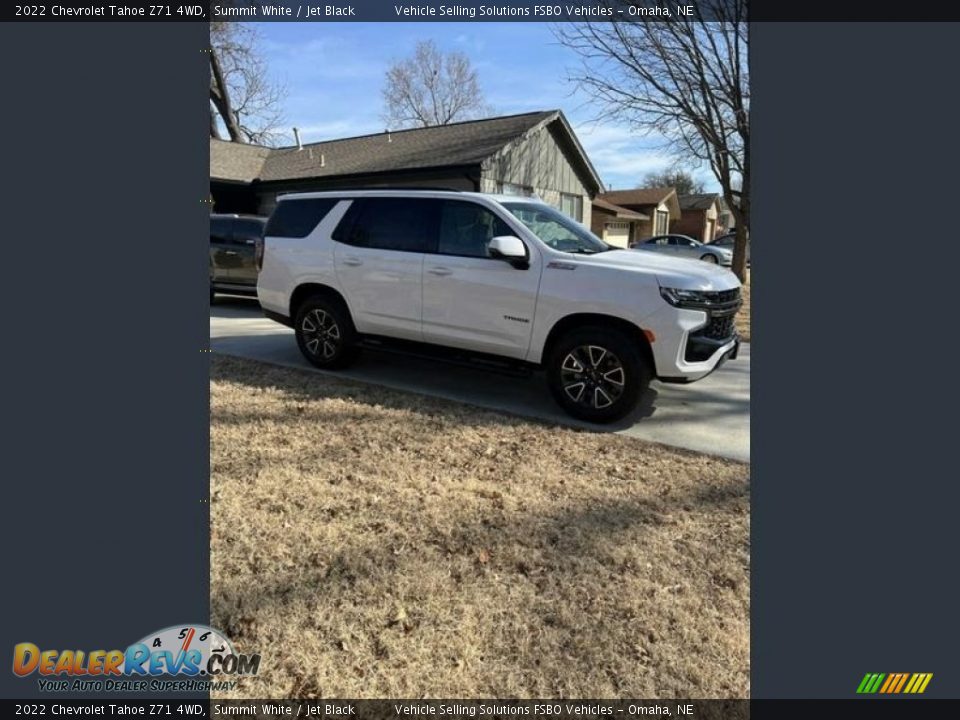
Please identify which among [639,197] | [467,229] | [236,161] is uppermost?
[639,197]

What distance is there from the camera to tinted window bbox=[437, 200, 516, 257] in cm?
568

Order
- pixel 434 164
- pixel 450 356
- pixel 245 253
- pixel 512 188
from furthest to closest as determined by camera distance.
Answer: pixel 512 188
pixel 434 164
pixel 245 253
pixel 450 356

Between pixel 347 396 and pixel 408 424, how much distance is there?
1.01m

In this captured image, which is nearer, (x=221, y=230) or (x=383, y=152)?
(x=221, y=230)

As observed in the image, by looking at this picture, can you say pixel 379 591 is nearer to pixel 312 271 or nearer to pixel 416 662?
pixel 416 662

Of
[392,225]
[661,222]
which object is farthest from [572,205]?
[661,222]

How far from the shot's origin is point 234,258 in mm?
12062

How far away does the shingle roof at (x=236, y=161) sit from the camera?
20.1m

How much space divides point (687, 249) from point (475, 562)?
93.5ft

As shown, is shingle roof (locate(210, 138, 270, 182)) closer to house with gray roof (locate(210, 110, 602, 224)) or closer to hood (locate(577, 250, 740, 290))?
house with gray roof (locate(210, 110, 602, 224))

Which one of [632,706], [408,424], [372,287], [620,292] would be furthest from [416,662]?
[372,287]

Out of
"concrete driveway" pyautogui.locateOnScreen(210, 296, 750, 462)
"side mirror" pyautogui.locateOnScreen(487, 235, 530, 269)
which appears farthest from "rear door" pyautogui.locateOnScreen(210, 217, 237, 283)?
"side mirror" pyautogui.locateOnScreen(487, 235, 530, 269)

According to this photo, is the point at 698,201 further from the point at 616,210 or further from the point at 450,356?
the point at 450,356

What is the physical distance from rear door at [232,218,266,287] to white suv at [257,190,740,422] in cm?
524
